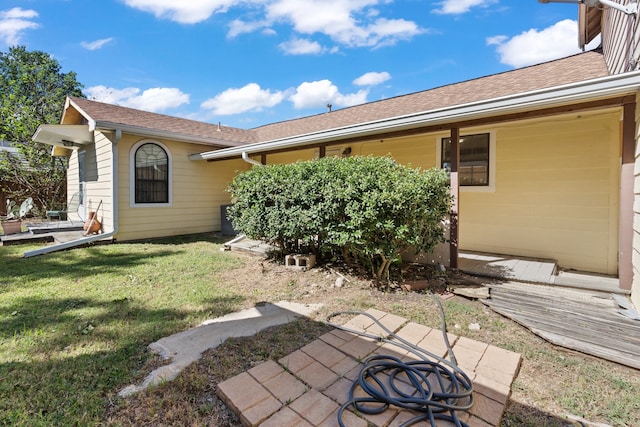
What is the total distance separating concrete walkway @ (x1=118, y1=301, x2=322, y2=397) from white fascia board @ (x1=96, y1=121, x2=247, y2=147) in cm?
570

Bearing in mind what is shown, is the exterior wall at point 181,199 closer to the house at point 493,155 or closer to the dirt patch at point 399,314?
the house at point 493,155

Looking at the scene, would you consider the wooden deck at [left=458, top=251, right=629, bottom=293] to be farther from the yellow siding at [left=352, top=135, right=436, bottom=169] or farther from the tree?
the tree

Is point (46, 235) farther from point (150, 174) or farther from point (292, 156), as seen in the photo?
point (292, 156)

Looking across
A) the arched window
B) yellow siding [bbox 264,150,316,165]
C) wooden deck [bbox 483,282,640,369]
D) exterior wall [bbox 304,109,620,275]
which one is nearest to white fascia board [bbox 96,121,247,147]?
the arched window

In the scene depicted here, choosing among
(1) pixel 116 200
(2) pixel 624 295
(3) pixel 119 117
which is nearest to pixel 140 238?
(1) pixel 116 200

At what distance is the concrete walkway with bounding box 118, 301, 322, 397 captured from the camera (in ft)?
6.70

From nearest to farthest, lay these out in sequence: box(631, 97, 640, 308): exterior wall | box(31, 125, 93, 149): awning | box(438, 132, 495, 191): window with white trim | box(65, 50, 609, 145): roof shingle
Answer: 1. box(631, 97, 640, 308): exterior wall
2. box(65, 50, 609, 145): roof shingle
3. box(438, 132, 495, 191): window with white trim
4. box(31, 125, 93, 149): awning

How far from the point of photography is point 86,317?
302 cm

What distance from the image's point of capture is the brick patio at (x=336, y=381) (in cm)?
161

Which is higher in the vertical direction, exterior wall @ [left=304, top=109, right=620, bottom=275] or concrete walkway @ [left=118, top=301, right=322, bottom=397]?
exterior wall @ [left=304, top=109, right=620, bottom=275]

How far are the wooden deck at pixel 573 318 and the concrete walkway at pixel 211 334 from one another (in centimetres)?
217

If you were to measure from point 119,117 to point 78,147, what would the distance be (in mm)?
2754

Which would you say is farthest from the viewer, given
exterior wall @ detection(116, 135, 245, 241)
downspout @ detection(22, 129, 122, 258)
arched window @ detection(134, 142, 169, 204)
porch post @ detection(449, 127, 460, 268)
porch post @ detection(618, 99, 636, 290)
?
arched window @ detection(134, 142, 169, 204)

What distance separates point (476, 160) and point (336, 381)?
5.22 meters
